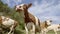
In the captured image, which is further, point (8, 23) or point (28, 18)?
point (8, 23)

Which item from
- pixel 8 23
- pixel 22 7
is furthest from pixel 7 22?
pixel 22 7

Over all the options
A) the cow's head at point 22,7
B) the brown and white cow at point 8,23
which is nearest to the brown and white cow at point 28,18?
the cow's head at point 22,7

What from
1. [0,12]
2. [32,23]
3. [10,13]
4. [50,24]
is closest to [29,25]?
[32,23]

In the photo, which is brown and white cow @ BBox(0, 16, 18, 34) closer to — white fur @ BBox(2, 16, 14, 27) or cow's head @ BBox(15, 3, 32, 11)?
white fur @ BBox(2, 16, 14, 27)

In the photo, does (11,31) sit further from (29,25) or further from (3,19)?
(29,25)

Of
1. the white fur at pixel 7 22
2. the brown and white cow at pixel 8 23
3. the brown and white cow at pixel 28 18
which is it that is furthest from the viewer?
the white fur at pixel 7 22

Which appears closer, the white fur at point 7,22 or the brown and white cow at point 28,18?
the brown and white cow at point 28,18

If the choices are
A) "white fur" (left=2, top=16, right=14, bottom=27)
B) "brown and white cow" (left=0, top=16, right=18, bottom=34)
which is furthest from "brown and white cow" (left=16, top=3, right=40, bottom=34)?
"white fur" (left=2, top=16, right=14, bottom=27)

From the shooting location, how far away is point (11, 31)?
8.73 meters

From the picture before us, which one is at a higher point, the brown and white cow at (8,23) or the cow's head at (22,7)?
the cow's head at (22,7)

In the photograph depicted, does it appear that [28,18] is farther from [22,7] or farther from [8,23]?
[8,23]

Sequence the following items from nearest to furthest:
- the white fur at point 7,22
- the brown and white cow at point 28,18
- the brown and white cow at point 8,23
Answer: the brown and white cow at point 28,18
the brown and white cow at point 8,23
the white fur at point 7,22

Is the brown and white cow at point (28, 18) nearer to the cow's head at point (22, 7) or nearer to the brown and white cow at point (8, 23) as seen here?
the cow's head at point (22, 7)

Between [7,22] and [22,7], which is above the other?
[22,7]
